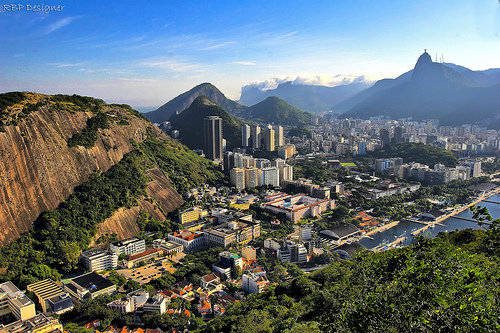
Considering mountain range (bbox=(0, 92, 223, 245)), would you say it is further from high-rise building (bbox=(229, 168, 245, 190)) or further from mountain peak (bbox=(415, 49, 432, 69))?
mountain peak (bbox=(415, 49, 432, 69))

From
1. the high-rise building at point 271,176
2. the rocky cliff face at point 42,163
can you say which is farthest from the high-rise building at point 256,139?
the rocky cliff face at point 42,163

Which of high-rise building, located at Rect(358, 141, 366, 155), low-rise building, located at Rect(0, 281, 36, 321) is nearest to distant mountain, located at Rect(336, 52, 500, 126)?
high-rise building, located at Rect(358, 141, 366, 155)

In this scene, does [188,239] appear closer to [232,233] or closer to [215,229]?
[215,229]

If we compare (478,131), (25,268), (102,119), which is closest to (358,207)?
(102,119)

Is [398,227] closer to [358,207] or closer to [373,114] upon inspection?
[358,207]

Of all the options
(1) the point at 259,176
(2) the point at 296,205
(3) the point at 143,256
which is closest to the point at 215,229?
(3) the point at 143,256

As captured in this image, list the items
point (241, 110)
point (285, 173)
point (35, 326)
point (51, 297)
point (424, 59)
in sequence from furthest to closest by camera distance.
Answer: point (424, 59)
point (241, 110)
point (285, 173)
point (51, 297)
point (35, 326)
